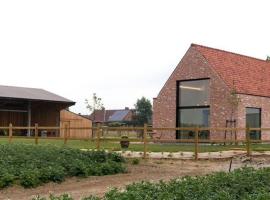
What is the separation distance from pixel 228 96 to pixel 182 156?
945 cm

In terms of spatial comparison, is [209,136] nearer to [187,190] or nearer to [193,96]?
[193,96]

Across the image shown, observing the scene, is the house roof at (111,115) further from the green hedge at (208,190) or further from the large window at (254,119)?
the green hedge at (208,190)

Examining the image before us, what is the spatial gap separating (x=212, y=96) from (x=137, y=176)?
45.0 feet

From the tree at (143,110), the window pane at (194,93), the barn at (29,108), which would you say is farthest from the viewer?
the tree at (143,110)

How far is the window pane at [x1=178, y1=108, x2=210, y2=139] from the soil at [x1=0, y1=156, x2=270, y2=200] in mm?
10030

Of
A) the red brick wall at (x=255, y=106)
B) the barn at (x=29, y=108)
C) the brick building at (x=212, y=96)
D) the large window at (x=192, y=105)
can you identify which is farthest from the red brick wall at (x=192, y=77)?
the barn at (x=29, y=108)

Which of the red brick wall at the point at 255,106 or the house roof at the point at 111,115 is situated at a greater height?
the house roof at the point at 111,115

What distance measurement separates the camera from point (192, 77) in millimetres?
27172

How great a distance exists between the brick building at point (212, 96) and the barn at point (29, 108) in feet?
36.0

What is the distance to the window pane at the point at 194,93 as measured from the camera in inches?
1049

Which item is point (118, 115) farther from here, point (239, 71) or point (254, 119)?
point (254, 119)

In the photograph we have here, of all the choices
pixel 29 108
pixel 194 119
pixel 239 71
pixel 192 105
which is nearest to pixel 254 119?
pixel 239 71

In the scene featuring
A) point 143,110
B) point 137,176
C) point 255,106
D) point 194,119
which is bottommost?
point 137,176

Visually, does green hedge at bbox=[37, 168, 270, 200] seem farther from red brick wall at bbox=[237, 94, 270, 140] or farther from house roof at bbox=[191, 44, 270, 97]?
house roof at bbox=[191, 44, 270, 97]
